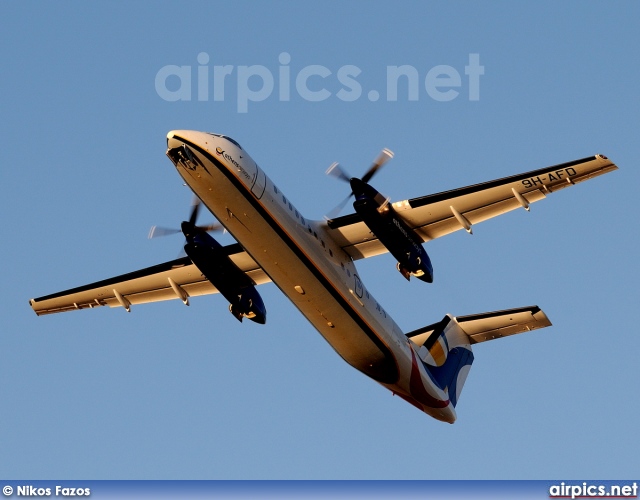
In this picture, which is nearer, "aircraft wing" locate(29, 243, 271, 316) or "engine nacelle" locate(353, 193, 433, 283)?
"engine nacelle" locate(353, 193, 433, 283)

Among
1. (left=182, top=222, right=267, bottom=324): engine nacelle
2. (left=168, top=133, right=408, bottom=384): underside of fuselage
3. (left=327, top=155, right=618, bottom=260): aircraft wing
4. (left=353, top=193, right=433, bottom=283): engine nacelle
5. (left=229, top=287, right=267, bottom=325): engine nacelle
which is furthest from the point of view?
(left=229, top=287, right=267, bottom=325): engine nacelle

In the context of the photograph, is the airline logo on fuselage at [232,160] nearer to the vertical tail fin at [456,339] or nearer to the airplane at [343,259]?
the airplane at [343,259]

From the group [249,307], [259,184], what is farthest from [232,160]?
[249,307]

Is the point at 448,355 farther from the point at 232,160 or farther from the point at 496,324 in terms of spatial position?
the point at 232,160

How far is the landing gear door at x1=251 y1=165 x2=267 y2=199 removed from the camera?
24.1 metres

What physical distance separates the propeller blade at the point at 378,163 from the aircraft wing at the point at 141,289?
4.56 metres

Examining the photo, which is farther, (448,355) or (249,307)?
(448,355)

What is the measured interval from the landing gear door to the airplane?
0.09 feet

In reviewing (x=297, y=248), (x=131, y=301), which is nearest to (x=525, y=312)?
(x=297, y=248)

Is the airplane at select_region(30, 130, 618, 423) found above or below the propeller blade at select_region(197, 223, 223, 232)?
below

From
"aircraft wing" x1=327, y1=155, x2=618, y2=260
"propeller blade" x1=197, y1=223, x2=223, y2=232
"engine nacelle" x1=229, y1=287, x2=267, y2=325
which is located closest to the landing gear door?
"aircraft wing" x1=327, y1=155, x2=618, y2=260

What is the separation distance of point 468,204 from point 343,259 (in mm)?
3504

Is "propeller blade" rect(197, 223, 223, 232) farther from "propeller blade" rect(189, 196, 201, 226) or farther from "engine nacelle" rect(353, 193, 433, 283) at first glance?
"engine nacelle" rect(353, 193, 433, 283)

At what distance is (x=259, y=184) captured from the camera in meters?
24.3
